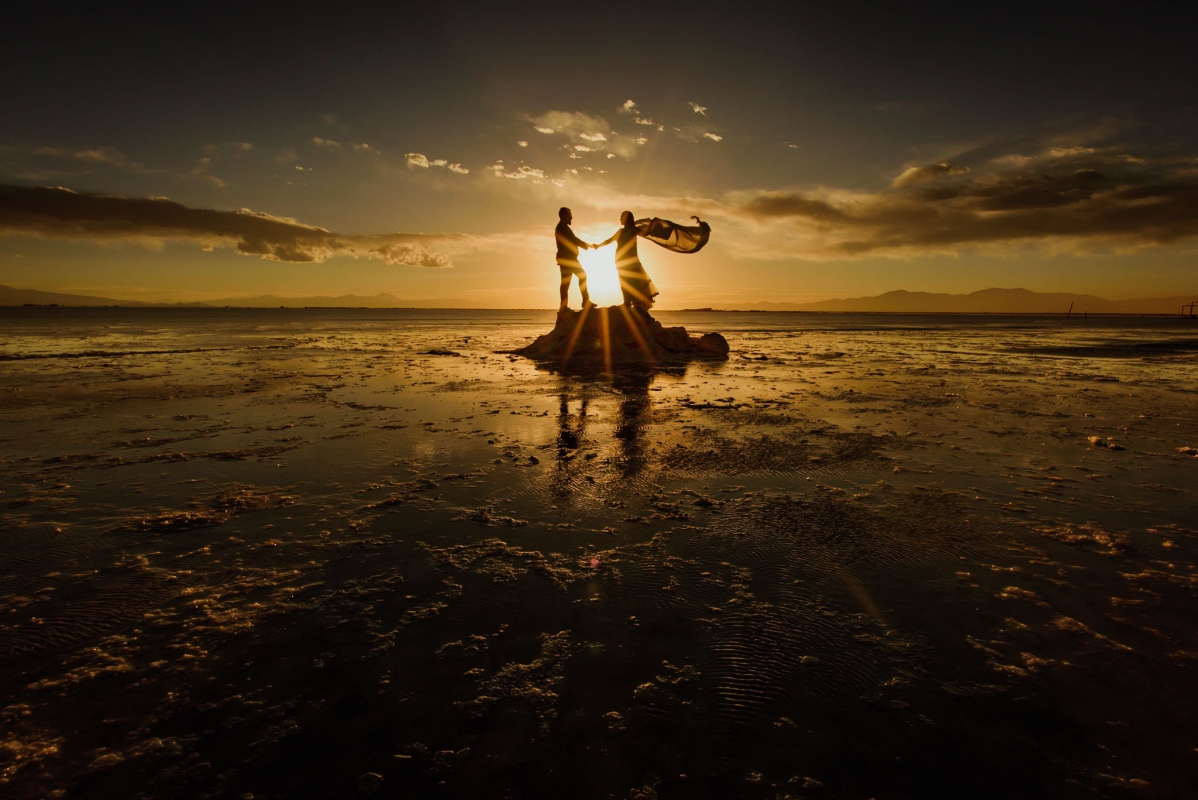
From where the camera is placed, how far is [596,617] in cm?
317

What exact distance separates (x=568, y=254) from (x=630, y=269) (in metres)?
2.36

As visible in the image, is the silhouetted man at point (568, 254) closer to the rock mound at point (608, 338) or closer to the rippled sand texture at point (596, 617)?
the rock mound at point (608, 338)

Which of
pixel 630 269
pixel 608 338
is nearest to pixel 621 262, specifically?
pixel 630 269

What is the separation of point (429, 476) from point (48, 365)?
792 inches

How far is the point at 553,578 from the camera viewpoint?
362 cm

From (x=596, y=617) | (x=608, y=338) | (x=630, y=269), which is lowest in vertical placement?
(x=596, y=617)

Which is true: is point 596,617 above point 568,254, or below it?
below

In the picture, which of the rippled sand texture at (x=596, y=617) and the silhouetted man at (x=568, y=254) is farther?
the silhouetted man at (x=568, y=254)

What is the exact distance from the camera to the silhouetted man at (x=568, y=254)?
1777cm

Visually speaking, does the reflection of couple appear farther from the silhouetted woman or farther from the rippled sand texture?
the rippled sand texture

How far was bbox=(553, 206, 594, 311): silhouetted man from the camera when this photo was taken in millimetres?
17766

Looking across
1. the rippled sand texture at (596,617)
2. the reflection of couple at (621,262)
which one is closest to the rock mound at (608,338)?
the reflection of couple at (621,262)

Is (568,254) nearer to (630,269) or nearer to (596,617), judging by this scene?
(630,269)

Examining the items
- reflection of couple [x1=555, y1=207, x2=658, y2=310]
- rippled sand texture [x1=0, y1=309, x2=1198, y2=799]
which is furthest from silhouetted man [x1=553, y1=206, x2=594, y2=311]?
rippled sand texture [x1=0, y1=309, x2=1198, y2=799]
